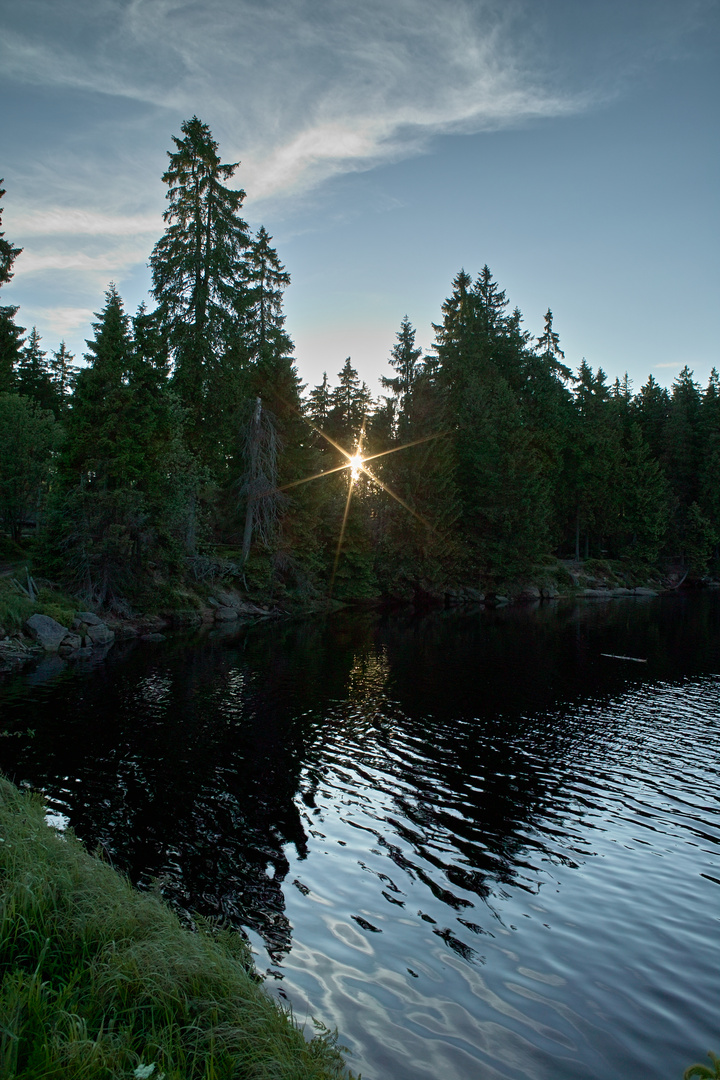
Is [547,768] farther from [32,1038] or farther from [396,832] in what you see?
[32,1038]

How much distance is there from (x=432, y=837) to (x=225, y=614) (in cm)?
3109

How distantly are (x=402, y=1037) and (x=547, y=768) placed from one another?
903 centimetres

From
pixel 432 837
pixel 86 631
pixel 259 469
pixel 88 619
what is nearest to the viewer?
pixel 432 837

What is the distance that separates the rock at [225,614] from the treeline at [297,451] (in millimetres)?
2646

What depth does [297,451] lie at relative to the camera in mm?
45188

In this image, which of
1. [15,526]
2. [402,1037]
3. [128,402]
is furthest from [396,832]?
[15,526]

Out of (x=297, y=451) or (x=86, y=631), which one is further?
(x=297, y=451)

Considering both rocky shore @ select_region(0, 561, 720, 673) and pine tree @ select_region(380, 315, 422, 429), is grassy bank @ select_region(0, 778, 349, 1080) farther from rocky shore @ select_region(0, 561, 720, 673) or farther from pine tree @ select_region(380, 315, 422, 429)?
pine tree @ select_region(380, 315, 422, 429)

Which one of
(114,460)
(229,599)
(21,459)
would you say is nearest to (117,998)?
(114,460)

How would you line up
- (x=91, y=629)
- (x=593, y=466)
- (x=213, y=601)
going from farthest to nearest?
(x=593, y=466), (x=213, y=601), (x=91, y=629)

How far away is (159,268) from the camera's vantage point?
136 ft

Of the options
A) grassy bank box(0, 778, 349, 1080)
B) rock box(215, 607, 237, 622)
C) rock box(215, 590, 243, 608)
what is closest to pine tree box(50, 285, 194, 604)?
rock box(215, 607, 237, 622)

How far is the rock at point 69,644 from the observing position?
86.0 feet

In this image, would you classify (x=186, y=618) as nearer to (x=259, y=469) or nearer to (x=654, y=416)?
(x=259, y=469)
